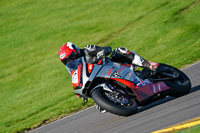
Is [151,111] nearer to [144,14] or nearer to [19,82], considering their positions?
[19,82]

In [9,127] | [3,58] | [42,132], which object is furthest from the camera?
[3,58]

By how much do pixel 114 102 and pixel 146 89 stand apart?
2.69 ft

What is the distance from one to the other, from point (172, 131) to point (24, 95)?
432 inches

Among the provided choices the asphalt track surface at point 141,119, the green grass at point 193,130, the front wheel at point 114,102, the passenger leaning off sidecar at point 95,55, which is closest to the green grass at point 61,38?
the asphalt track surface at point 141,119

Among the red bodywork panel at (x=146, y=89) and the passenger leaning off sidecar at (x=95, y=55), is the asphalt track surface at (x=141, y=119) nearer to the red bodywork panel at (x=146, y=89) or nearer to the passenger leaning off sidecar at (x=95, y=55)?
the red bodywork panel at (x=146, y=89)

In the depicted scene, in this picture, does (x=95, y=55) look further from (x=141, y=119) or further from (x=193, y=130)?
(x=193, y=130)

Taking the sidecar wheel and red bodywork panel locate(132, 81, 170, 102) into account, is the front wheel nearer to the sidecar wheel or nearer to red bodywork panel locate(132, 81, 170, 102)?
red bodywork panel locate(132, 81, 170, 102)

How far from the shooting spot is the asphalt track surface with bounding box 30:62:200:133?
19.1ft

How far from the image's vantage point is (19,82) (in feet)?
57.2

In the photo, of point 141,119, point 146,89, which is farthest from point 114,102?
Result: point 146,89

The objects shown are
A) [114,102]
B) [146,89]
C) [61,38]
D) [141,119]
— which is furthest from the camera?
[61,38]

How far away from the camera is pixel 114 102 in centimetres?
658

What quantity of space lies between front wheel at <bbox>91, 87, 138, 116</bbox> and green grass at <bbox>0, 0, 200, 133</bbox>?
12.2 ft

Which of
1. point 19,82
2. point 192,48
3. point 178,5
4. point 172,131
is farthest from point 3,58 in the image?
point 172,131
